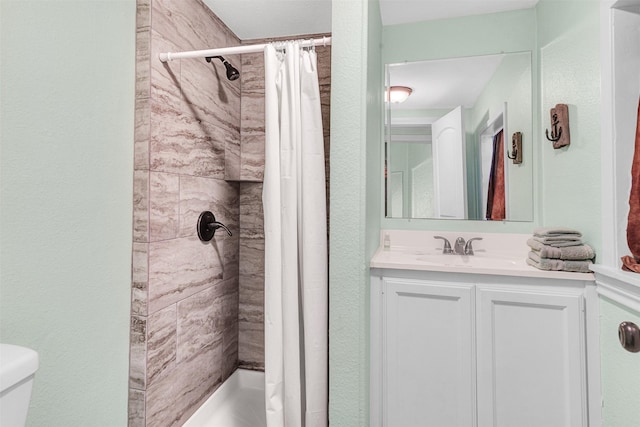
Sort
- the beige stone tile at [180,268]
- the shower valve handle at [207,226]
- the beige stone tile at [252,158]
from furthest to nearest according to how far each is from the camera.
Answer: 1. the beige stone tile at [252,158]
2. the shower valve handle at [207,226]
3. the beige stone tile at [180,268]

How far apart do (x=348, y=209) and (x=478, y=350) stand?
866 mm

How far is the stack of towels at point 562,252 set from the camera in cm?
137

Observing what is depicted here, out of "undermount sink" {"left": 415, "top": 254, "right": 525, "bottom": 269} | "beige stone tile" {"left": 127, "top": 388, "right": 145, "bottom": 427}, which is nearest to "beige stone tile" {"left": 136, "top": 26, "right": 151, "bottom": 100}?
"beige stone tile" {"left": 127, "top": 388, "right": 145, "bottom": 427}

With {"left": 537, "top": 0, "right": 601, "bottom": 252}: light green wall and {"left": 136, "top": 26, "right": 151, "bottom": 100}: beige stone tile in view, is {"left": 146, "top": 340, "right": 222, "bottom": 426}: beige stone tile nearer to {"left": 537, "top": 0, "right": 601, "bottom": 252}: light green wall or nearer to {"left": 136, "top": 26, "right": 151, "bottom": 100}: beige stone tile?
{"left": 136, "top": 26, "right": 151, "bottom": 100}: beige stone tile

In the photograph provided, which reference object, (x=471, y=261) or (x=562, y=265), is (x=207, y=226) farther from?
(x=562, y=265)

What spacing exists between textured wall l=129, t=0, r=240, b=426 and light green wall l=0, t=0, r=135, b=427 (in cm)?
6

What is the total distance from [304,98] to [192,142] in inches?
25.1

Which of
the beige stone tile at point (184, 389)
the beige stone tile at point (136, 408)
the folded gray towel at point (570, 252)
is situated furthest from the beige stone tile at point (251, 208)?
the folded gray towel at point (570, 252)

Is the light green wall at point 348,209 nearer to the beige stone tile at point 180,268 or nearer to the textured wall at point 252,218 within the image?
the beige stone tile at point 180,268

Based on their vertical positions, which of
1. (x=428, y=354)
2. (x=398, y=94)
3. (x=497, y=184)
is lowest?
(x=428, y=354)

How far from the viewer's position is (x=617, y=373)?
1209mm

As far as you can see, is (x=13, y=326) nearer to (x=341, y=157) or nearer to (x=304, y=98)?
(x=341, y=157)

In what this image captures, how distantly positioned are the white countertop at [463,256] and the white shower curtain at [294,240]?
34 cm

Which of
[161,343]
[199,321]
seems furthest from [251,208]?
[161,343]
